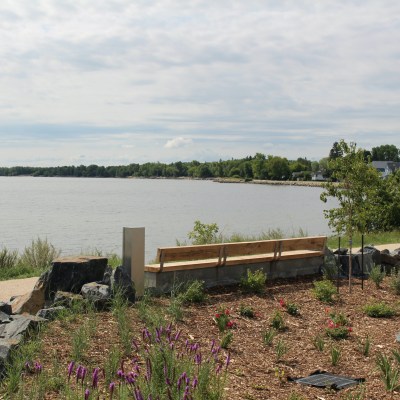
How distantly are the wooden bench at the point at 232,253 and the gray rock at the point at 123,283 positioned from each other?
32.1 inches

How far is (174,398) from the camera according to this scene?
4.09 m

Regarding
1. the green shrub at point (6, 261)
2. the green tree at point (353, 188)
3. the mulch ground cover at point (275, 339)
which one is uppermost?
the green tree at point (353, 188)

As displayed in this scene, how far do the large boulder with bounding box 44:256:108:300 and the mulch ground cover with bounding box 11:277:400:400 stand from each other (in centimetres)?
81

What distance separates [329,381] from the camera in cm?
554

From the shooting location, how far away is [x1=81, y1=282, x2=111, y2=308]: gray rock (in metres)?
7.49

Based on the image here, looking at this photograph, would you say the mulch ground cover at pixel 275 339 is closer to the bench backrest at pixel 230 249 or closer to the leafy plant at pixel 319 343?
the leafy plant at pixel 319 343

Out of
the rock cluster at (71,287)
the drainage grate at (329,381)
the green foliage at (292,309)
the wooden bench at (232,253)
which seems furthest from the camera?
the wooden bench at (232,253)

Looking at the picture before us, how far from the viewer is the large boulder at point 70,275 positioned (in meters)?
7.85

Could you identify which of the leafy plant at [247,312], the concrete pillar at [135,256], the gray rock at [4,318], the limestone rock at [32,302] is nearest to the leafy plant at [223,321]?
the leafy plant at [247,312]

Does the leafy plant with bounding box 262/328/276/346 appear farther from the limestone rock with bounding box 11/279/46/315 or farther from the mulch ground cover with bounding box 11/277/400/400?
the limestone rock with bounding box 11/279/46/315

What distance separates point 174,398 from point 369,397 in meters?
1.98

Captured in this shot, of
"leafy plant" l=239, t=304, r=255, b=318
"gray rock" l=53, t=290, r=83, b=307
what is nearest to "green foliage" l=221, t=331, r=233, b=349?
"leafy plant" l=239, t=304, r=255, b=318

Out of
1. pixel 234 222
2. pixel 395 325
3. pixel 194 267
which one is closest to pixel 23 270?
pixel 194 267

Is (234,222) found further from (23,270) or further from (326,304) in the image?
(326,304)
